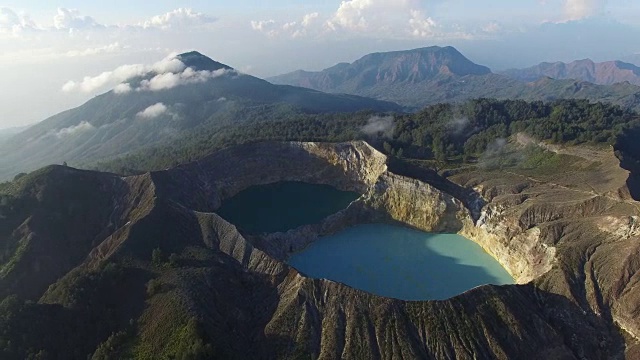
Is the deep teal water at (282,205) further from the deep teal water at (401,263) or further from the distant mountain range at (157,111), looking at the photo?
the distant mountain range at (157,111)

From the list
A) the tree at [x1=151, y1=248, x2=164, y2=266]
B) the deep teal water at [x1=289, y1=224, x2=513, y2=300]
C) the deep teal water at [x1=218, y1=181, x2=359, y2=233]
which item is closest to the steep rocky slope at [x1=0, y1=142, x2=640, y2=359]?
the tree at [x1=151, y1=248, x2=164, y2=266]

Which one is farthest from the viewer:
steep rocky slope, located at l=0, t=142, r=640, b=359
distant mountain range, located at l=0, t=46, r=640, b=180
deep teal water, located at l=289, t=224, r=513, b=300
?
distant mountain range, located at l=0, t=46, r=640, b=180

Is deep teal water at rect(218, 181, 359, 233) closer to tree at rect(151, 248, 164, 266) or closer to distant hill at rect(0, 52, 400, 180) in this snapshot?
tree at rect(151, 248, 164, 266)

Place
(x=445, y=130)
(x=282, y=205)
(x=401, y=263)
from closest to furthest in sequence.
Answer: (x=401, y=263) < (x=282, y=205) < (x=445, y=130)

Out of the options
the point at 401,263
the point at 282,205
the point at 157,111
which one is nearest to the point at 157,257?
the point at 401,263

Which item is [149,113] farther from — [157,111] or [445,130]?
[445,130]

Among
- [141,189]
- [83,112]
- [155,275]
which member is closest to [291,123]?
[141,189]
